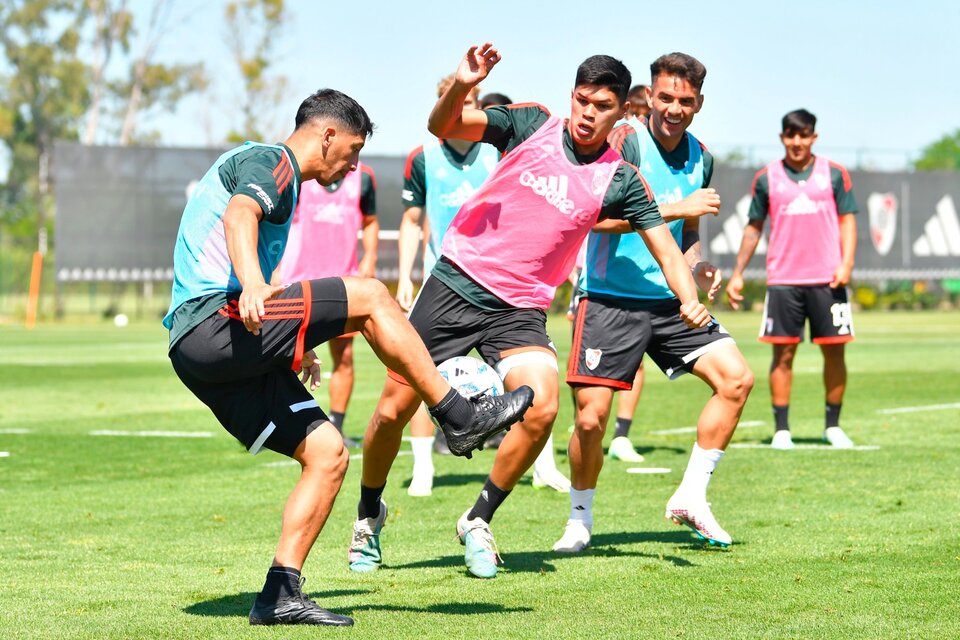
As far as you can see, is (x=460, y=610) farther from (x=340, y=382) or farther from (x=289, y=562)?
(x=340, y=382)

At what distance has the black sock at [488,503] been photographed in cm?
641

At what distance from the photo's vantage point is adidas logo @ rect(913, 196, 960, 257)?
42781 millimetres

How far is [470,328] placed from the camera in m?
6.53

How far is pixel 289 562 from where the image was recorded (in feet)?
16.7

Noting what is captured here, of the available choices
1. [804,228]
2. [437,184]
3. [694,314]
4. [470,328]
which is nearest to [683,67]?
[694,314]

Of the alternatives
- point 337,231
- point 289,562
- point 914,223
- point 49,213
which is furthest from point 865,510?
point 49,213

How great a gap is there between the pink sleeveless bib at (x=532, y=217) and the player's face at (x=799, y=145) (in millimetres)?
5112

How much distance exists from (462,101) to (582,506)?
2216 mm

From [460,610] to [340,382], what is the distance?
6.02 meters

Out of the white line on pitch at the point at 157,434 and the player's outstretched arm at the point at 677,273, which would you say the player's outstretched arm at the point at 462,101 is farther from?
the white line on pitch at the point at 157,434

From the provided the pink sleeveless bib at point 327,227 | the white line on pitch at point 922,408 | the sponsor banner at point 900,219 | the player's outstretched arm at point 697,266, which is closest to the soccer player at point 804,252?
the white line on pitch at point 922,408

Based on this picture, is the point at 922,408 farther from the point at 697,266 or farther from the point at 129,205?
the point at 129,205

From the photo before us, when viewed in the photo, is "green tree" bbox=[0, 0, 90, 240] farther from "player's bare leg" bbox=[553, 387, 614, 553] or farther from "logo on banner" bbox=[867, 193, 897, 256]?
"player's bare leg" bbox=[553, 387, 614, 553]

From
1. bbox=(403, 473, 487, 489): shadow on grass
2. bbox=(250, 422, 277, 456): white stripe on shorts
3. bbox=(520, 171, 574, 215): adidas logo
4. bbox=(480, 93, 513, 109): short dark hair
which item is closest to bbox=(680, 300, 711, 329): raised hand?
bbox=(520, 171, 574, 215): adidas logo
